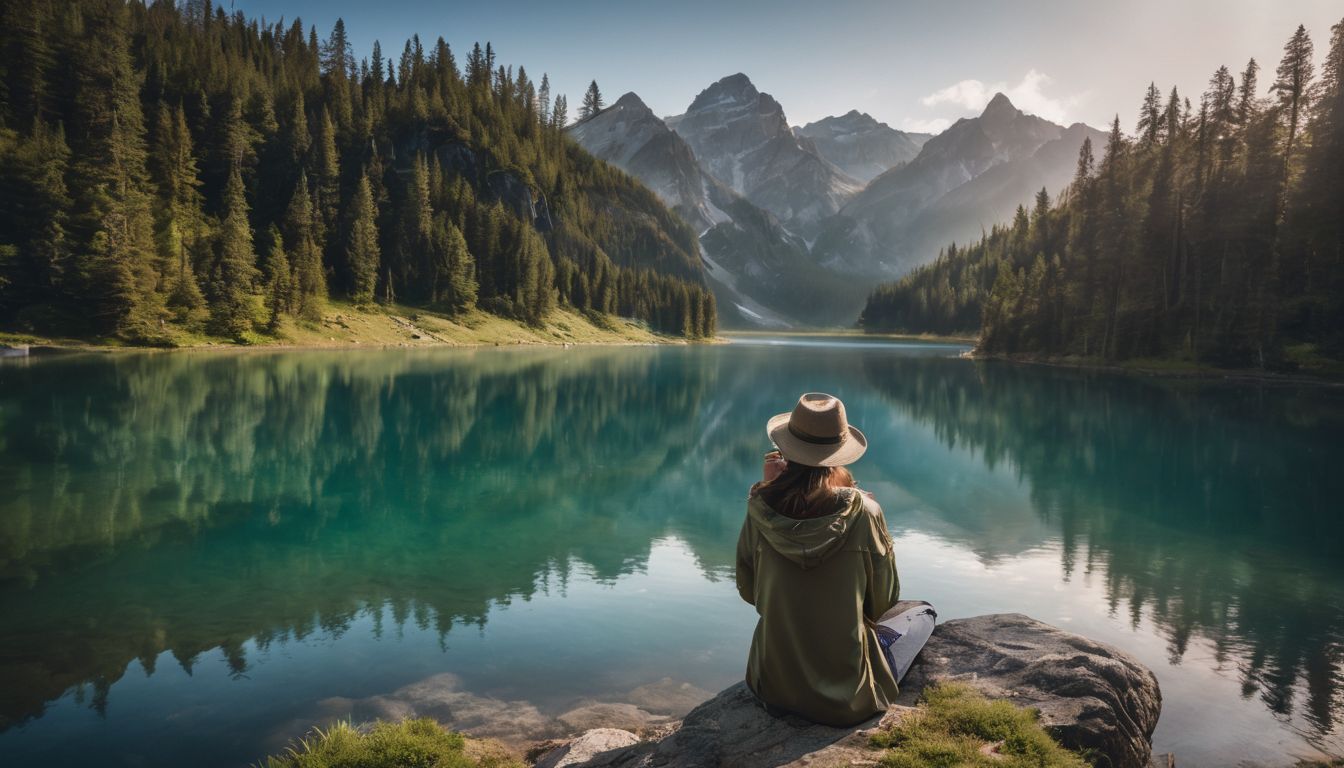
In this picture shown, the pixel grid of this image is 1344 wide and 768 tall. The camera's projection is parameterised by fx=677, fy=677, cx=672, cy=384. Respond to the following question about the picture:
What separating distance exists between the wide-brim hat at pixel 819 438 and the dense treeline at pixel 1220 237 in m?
86.9

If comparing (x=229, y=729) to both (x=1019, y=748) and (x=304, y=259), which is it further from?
(x=304, y=259)

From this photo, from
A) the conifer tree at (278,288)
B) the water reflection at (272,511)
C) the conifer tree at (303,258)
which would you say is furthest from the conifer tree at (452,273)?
the water reflection at (272,511)

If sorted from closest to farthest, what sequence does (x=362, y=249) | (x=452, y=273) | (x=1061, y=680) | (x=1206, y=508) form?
(x=1061, y=680) < (x=1206, y=508) < (x=362, y=249) < (x=452, y=273)

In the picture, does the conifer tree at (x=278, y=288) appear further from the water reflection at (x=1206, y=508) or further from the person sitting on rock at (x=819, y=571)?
the person sitting on rock at (x=819, y=571)

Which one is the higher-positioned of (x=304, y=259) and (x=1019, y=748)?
(x=304, y=259)

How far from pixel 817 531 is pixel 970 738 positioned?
2579 mm

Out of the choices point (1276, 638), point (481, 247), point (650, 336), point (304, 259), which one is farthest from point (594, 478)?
point (650, 336)

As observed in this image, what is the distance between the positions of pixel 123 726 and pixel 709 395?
51.7 m

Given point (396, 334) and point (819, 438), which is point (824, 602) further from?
point (396, 334)

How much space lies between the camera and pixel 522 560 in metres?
17.5

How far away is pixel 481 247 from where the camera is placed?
143250 millimetres

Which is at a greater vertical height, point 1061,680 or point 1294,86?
point 1294,86

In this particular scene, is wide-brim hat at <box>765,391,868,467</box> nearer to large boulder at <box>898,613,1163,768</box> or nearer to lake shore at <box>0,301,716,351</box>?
large boulder at <box>898,613,1163,768</box>

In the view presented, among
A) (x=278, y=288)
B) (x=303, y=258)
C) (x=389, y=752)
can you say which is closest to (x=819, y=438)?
(x=389, y=752)
